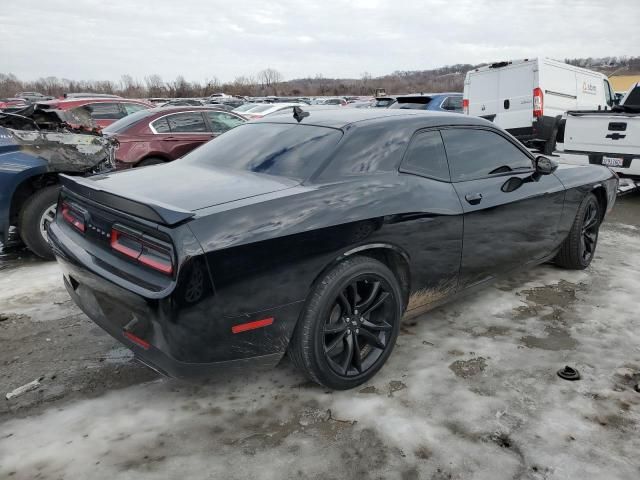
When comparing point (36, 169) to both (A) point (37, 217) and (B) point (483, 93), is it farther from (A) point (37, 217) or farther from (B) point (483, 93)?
(B) point (483, 93)

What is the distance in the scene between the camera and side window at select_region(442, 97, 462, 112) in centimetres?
1198

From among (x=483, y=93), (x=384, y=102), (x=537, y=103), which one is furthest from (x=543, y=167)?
(x=384, y=102)

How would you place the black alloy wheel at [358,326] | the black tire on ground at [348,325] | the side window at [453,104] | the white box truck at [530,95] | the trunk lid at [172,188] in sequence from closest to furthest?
1. the trunk lid at [172,188]
2. the black tire on ground at [348,325]
3. the black alloy wheel at [358,326]
4. the white box truck at [530,95]
5. the side window at [453,104]

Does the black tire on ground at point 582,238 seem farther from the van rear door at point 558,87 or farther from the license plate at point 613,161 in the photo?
the van rear door at point 558,87

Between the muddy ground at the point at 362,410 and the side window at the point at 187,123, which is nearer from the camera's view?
the muddy ground at the point at 362,410

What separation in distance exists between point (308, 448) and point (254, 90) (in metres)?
62.3

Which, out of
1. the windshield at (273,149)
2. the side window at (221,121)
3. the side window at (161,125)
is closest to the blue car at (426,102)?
the side window at (221,121)

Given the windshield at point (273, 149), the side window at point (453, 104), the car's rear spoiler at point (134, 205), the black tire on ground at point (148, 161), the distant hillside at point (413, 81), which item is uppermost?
the distant hillside at point (413, 81)

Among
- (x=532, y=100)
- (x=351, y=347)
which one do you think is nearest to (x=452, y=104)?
(x=532, y=100)

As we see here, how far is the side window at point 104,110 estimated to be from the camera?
1070 centimetres

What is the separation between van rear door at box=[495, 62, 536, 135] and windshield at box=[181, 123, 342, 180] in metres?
8.16

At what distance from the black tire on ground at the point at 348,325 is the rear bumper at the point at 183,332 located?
13 cm

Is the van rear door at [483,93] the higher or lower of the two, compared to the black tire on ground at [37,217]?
higher

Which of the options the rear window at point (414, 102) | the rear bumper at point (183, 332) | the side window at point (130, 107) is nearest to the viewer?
the rear bumper at point (183, 332)
